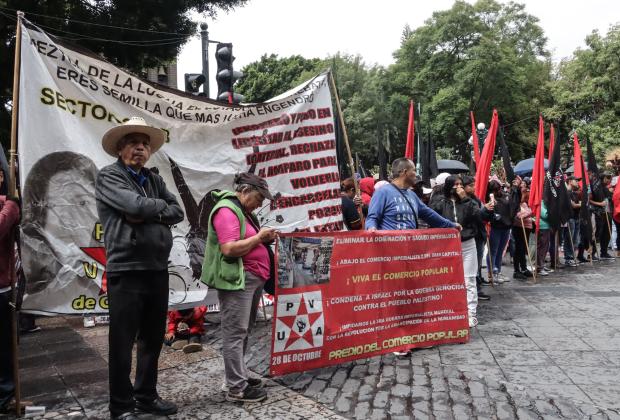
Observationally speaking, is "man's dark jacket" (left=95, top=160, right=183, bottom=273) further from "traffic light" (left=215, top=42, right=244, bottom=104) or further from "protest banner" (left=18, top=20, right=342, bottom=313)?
"traffic light" (left=215, top=42, right=244, bottom=104)

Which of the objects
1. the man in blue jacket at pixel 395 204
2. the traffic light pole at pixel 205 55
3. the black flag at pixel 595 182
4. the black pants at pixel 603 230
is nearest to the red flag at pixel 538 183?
the black flag at pixel 595 182

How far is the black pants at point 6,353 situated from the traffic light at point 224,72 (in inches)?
215

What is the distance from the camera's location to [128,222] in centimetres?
335

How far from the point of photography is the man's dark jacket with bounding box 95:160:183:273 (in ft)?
10.7

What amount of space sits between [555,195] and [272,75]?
133 feet

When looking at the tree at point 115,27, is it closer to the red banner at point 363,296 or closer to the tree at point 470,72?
the red banner at point 363,296

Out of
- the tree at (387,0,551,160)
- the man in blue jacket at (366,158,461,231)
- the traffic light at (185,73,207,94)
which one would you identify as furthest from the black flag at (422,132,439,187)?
the tree at (387,0,551,160)

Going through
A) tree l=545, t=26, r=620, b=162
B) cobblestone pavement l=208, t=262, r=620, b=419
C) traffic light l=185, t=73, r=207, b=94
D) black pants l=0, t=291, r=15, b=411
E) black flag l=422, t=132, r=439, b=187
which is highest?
tree l=545, t=26, r=620, b=162

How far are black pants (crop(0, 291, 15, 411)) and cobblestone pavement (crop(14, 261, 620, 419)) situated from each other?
30 cm

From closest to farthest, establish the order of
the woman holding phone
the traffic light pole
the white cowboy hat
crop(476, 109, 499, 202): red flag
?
the white cowboy hat < the woman holding phone < crop(476, 109, 499, 202): red flag < the traffic light pole

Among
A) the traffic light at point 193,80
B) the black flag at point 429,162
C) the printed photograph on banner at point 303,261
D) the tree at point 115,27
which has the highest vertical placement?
the tree at point 115,27

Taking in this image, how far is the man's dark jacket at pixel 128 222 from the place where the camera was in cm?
326

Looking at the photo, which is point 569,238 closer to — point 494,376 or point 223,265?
point 494,376

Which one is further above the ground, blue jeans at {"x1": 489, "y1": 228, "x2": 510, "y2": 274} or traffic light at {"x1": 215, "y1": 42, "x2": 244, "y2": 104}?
traffic light at {"x1": 215, "y1": 42, "x2": 244, "y2": 104}
